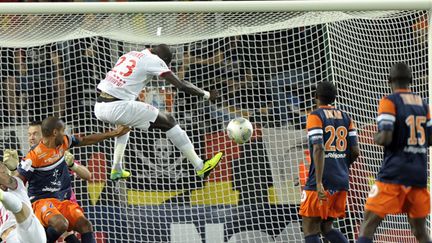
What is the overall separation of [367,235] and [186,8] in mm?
3071

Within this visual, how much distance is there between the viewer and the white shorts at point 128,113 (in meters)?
10.5

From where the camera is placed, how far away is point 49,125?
10.0 m

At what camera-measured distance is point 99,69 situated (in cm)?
1188

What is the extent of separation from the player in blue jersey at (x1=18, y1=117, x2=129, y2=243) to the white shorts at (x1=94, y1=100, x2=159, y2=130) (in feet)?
1.67

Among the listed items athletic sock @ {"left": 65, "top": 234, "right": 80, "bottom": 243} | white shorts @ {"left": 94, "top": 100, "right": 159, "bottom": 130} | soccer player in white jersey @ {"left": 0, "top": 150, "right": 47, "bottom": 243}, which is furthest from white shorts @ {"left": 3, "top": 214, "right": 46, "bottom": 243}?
white shorts @ {"left": 94, "top": 100, "right": 159, "bottom": 130}

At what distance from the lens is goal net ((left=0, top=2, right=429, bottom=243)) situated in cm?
1102

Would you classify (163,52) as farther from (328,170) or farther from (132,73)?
(328,170)

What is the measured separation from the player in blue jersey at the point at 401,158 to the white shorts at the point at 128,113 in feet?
9.34

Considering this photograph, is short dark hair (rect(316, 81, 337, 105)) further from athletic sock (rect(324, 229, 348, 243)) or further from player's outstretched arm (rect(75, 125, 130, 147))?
player's outstretched arm (rect(75, 125, 130, 147))

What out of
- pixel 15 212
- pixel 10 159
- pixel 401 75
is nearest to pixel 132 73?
pixel 10 159

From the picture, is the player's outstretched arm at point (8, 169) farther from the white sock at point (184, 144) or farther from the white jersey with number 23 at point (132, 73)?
the white sock at point (184, 144)

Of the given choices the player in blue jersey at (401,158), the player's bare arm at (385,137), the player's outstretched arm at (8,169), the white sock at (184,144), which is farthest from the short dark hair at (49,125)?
the player's bare arm at (385,137)

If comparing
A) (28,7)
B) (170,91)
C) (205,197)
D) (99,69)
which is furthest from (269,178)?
(28,7)

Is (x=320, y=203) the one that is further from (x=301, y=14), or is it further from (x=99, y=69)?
Result: (x=99, y=69)
